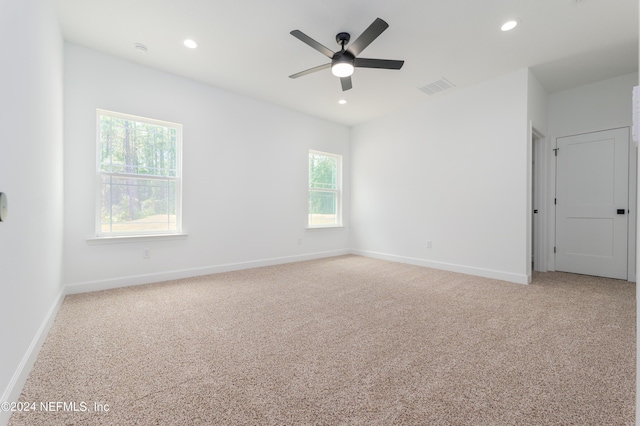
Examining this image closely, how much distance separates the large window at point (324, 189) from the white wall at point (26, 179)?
12.0 ft

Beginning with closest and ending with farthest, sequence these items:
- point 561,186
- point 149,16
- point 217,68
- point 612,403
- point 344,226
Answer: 1. point 612,403
2. point 149,16
3. point 217,68
4. point 561,186
5. point 344,226

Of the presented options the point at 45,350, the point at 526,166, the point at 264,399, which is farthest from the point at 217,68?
the point at 526,166

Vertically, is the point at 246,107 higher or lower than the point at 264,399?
higher

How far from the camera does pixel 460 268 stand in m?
4.20

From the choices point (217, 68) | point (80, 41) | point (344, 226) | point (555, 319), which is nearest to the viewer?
point (555, 319)

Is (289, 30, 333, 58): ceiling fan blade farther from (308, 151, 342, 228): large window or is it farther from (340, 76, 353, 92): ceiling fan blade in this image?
(308, 151, 342, 228): large window

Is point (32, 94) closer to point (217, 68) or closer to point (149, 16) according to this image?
point (149, 16)

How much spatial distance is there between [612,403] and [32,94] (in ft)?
12.2

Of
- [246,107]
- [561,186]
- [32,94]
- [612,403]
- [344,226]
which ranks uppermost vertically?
[246,107]

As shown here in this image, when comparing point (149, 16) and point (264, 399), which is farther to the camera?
point (149, 16)

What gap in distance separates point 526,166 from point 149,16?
4497 millimetres

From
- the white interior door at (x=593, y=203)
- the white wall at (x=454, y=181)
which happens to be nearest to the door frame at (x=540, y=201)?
the white interior door at (x=593, y=203)

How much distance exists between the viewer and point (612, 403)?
4.52 feet

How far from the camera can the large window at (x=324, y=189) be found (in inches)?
214
